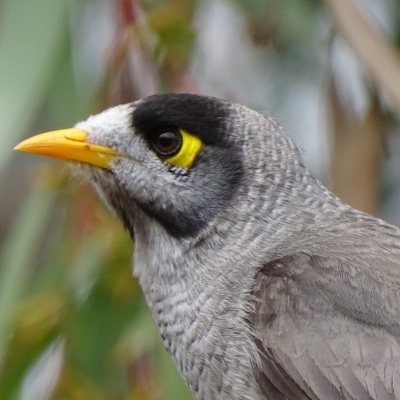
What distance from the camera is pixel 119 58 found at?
2797 millimetres

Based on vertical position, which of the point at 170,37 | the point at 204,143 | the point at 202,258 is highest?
the point at 170,37

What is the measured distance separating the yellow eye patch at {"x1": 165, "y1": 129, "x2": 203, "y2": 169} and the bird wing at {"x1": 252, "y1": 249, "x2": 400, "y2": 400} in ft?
0.82

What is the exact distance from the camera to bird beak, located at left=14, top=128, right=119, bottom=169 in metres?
2.43

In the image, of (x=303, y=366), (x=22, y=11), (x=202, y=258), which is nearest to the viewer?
(x=303, y=366)

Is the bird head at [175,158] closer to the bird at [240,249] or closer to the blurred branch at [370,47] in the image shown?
the bird at [240,249]

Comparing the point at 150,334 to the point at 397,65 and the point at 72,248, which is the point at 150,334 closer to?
the point at 72,248

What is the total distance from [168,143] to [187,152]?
4cm

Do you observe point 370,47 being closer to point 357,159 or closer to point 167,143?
point 357,159

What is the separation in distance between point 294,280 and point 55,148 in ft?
1.72

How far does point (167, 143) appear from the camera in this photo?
7.86ft

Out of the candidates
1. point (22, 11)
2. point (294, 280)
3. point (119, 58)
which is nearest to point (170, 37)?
point (119, 58)

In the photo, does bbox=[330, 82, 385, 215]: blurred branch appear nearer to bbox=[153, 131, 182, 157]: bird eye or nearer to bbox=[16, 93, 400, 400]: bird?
bbox=[16, 93, 400, 400]: bird

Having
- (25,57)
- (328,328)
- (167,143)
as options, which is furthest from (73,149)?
(328,328)

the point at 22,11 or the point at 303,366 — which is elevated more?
the point at 22,11
